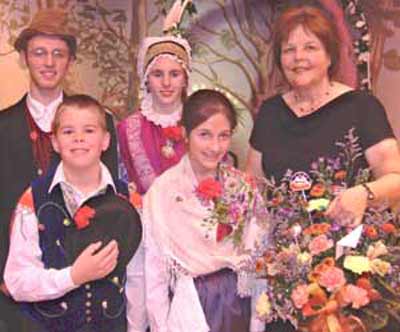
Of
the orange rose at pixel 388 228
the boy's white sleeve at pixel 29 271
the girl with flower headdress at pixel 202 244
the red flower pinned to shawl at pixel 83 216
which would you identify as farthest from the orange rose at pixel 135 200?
the orange rose at pixel 388 228

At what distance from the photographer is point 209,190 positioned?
2090 mm

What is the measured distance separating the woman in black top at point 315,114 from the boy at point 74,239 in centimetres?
50

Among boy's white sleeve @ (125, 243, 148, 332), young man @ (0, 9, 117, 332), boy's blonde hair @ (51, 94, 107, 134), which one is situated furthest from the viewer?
young man @ (0, 9, 117, 332)

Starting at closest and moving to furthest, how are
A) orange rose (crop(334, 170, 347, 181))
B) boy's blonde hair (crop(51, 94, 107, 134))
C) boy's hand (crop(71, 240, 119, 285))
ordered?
1. orange rose (crop(334, 170, 347, 181))
2. boy's hand (crop(71, 240, 119, 285))
3. boy's blonde hair (crop(51, 94, 107, 134))

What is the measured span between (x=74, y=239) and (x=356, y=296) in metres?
0.78

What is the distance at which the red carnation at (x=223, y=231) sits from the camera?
6.86 feet

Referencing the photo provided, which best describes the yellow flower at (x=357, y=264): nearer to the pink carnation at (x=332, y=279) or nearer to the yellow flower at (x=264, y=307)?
the pink carnation at (x=332, y=279)

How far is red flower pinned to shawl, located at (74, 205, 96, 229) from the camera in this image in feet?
6.35

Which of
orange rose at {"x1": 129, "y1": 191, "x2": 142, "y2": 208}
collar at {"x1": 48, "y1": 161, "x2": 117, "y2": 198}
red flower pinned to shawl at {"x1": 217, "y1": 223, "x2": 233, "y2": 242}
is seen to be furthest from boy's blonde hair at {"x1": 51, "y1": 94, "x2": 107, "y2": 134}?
red flower pinned to shawl at {"x1": 217, "y1": 223, "x2": 233, "y2": 242}

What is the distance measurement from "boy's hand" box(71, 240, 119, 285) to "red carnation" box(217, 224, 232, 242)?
0.33 m

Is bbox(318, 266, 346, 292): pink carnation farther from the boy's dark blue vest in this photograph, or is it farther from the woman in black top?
the boy's dark blue vest

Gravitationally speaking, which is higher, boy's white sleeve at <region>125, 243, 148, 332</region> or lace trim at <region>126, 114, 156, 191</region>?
lace trim at <region>126, 114, 156, 191</region>

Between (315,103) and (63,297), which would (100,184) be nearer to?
(63,297)

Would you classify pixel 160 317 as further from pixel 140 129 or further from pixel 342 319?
pixel 140 129
